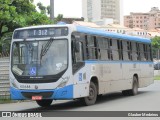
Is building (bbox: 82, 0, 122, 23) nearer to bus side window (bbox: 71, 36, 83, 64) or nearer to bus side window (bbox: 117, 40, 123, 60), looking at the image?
bus side window (bbox: 117, 40, 123, 60)

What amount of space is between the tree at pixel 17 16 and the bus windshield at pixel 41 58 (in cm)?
827

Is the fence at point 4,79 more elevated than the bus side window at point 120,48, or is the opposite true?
the bus side window at point 120,48

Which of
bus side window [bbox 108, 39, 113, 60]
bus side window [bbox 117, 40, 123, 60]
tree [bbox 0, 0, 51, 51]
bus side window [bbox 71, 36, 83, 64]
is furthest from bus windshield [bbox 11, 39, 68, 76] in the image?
tree [bbox 0, 0, 51, 51]

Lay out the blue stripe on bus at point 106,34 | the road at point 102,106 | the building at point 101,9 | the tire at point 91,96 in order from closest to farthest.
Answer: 1. the road at point 102,106
2. the tire at point 91,96
3. the blue stripe on bus at point 106,34
4. the building at point 101,9

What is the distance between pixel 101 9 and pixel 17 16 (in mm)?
164765

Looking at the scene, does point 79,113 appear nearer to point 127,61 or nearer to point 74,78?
point 74,78

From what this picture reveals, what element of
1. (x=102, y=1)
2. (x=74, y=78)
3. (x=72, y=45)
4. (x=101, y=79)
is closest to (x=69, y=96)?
(x=74, y=78)

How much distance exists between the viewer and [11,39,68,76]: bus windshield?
1525 centimetres

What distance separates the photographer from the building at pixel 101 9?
597ft

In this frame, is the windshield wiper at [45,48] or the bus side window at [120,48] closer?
the windshield wiper at [45,48]

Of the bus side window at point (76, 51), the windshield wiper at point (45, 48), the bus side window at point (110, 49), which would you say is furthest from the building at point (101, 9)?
the windshield wiper at point (45, 48)

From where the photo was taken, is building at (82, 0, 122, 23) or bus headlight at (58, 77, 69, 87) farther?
building at (82, 0, 122, 23)

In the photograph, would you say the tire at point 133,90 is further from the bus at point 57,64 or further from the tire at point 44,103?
the tire at point 44,103

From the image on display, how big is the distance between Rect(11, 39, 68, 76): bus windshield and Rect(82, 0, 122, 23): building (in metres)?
165
